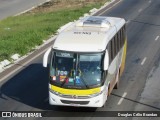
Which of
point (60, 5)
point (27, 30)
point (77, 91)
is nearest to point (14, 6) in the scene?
point (60, 5)

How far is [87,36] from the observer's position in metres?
19.6

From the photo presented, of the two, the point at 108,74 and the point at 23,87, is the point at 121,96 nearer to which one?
the point at 108,74

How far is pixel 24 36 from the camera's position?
35812 millimetres

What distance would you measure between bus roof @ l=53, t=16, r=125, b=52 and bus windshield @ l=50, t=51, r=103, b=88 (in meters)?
0.27

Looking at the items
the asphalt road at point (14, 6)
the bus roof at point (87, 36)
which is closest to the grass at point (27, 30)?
the asphalt road at point (14, 6)

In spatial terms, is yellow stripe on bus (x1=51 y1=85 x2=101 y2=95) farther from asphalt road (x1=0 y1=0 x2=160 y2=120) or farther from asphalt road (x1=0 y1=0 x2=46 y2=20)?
asphalt road (x1=0 y1=0 x2=46 y2=20)

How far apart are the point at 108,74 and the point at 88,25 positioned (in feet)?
8.49

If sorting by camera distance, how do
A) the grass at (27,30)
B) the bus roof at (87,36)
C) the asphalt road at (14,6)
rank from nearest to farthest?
the bus roof at (87,36)
the grass at (27,30)
the asphalt road at (14,6)

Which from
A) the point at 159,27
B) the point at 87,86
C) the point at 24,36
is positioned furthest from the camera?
the point at 159,27

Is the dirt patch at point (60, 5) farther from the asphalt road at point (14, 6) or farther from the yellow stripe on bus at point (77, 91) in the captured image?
the yellow stripe on bus at point (77, 91)

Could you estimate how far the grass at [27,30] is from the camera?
31.9 m

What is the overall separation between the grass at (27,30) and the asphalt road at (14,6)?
6781 mm

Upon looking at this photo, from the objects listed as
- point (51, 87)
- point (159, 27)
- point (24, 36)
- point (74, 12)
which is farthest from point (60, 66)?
point (74, 12)

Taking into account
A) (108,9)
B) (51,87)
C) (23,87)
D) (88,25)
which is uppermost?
(88,25)
